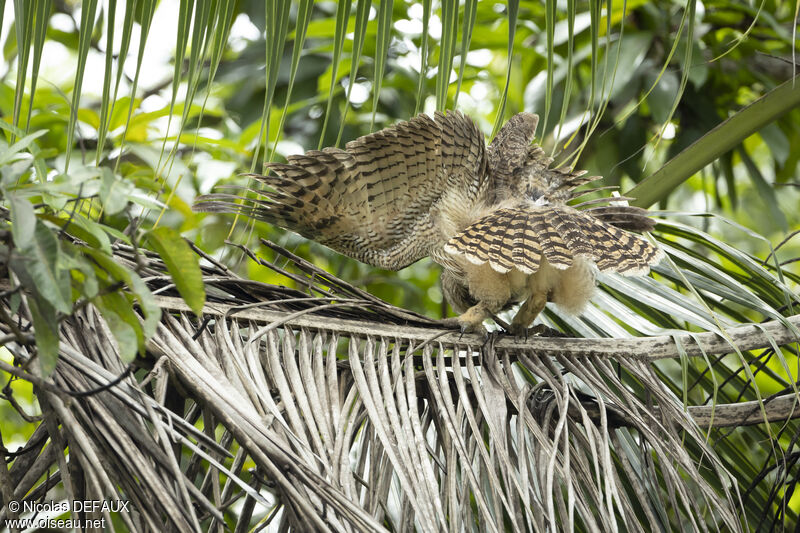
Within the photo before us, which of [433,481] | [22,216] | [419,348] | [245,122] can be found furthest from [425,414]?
[245,122]

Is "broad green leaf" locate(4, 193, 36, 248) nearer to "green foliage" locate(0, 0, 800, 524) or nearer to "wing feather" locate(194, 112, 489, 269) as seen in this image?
"green foliage" locate(0, 0, 800, 524)

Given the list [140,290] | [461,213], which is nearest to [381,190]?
[461,213]

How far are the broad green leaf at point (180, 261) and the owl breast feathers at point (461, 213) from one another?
0.85 meters

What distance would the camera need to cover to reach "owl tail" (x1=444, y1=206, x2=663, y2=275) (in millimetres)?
2037

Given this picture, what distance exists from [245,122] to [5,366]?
3.57 metres

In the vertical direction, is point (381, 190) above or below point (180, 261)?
below

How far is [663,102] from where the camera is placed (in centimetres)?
364

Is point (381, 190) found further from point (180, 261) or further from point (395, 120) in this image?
point (395, 120)

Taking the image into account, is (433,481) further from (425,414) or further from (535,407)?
(535,407)

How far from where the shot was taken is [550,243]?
2.15 m

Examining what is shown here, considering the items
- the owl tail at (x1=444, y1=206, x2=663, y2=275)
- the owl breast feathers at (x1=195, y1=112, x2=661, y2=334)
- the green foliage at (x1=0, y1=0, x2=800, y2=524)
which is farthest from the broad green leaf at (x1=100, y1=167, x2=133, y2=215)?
the owl tail at (x1=444, y1=206, x2=663, y2=275)

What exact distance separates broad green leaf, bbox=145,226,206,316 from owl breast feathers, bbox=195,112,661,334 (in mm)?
849

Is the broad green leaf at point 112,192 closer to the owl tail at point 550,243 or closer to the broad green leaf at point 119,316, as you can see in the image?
the broad green leaf at point 119,316

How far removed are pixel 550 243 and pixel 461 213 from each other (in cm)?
46
